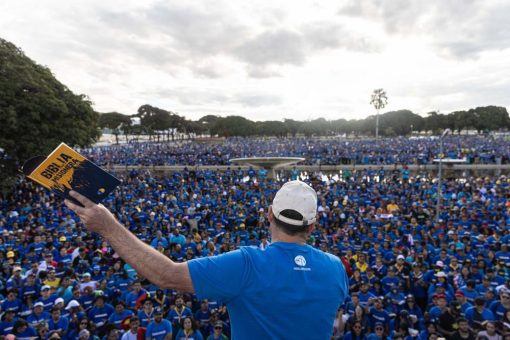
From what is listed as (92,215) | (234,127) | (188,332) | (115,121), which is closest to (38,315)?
(188,332)

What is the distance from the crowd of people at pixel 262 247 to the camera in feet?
23.3

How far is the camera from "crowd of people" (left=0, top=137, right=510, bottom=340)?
711cm

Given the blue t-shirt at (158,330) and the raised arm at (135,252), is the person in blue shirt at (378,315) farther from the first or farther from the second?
the raised arm at (135,252)

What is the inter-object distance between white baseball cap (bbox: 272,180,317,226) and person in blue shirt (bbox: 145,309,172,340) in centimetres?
622

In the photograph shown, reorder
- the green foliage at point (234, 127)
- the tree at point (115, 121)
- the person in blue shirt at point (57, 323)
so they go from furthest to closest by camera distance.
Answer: the green foliage at point (234, 127), the tree at point (115, 121), the person in blue shirt at point (57, 323)

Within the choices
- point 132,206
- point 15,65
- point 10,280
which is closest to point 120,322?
point 10,280

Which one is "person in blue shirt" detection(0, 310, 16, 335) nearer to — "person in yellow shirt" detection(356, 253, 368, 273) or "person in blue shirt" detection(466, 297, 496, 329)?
"person in yellow shirt" detection(356, 253, 368, 273)

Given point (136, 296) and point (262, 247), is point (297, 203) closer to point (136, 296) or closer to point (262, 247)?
point (262, 247)

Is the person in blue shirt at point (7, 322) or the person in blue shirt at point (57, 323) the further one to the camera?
the person in blue shirt at point (57, 323)

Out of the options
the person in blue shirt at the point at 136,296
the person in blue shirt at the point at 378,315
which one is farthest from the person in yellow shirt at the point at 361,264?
the person in blue shirt at the point at 136,296

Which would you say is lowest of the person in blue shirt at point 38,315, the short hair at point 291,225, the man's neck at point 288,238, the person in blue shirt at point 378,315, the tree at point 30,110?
the person in blue shirt at point 378,315

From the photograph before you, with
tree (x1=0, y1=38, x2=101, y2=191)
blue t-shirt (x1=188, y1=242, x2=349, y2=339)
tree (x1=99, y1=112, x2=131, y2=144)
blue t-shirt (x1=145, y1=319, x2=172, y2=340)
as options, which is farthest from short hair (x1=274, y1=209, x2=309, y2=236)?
tree (x1=99, y1=112, x2=131, y2=144)

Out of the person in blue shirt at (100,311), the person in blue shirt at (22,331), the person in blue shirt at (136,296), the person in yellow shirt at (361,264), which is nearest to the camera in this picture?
the person in blue shirt at (22,331)

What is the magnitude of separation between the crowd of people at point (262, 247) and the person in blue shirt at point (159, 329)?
19 mm
